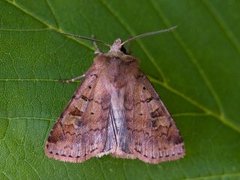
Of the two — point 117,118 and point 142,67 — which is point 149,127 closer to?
point 117,118

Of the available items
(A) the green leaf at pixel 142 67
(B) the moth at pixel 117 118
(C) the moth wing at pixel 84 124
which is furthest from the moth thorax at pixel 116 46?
(C) the moth wing at pixel 84 124

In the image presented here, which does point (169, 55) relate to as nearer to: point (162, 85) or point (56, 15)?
point (162, 85)

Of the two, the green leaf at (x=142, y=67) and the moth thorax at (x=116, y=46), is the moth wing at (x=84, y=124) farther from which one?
the moth thorax at (x=116, y=46)

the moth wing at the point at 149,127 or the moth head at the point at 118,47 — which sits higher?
the moth head at the point at 118,47

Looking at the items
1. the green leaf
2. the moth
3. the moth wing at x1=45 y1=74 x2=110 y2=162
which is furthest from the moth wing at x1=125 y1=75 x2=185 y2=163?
the moth wing at x1=45 y1=74 x2=110 y2=162

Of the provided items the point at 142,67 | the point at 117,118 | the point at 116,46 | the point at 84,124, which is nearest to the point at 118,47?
the point at 116,46

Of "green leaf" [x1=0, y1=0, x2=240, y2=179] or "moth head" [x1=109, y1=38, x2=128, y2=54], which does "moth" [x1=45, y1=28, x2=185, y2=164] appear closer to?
"moth head" [x1=109, y1=38, x2=128, y2=54]

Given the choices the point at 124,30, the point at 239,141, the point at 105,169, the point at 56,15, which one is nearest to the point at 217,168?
the point at 239,141
